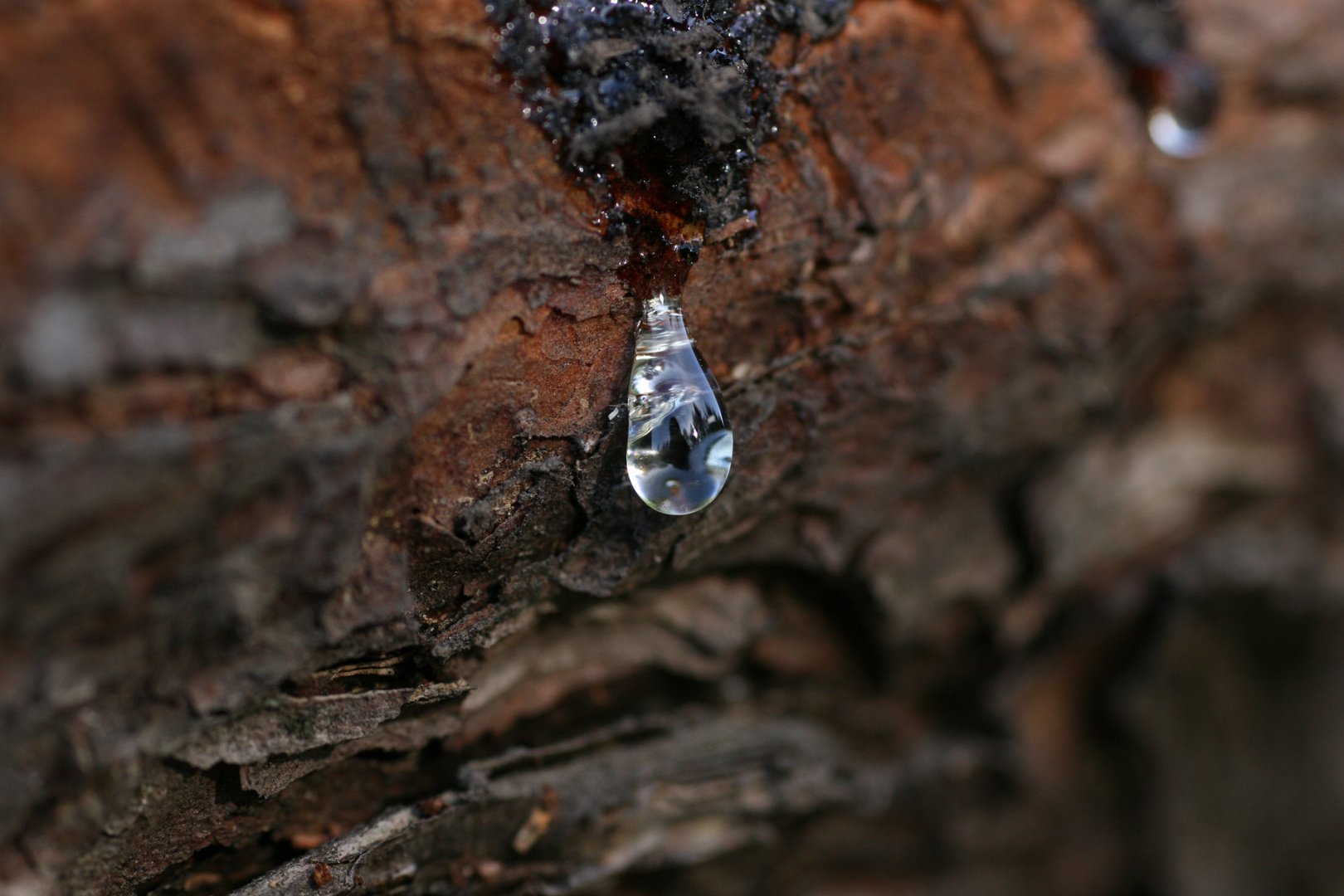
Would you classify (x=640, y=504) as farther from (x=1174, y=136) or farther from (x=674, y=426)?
(x=1174, y=136)

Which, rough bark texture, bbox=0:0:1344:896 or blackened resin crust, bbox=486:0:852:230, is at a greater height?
blackened resin crust, bbox=486:0:852:230

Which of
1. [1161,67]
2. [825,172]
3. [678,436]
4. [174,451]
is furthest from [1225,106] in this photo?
[174,451]

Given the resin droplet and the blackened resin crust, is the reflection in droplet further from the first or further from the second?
the resin droplet

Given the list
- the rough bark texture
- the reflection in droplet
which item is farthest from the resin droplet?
the reflection in droplet

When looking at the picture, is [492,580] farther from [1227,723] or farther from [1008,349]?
[1227,723]

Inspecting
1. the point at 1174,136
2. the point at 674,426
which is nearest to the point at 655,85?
the point at 674,426

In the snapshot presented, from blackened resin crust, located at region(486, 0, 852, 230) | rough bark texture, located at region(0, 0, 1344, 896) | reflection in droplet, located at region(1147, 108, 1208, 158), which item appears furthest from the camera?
reflection in droplet, located at region(1147, 108, 1208, 158)

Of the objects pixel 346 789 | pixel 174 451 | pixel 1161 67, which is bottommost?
pixel 346 789
